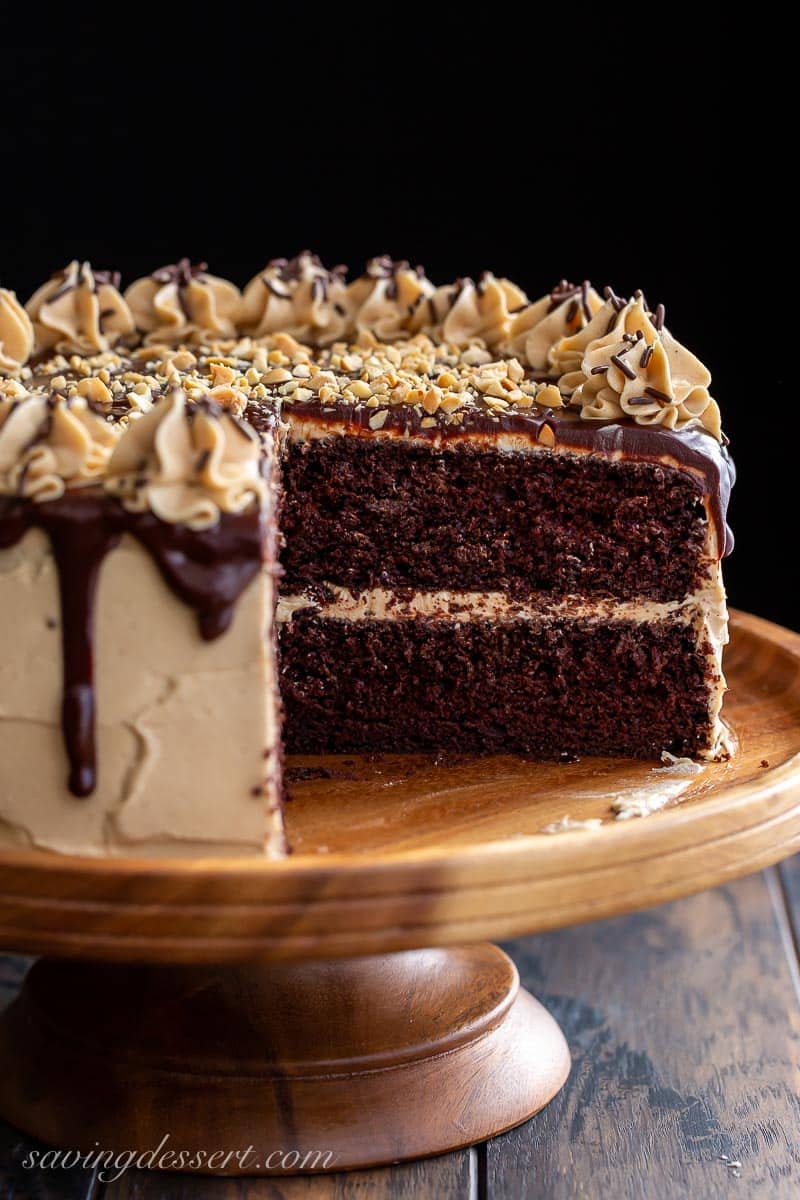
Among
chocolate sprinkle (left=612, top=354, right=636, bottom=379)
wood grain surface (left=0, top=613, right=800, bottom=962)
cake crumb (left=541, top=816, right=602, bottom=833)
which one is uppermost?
chocolate sprinkle (left=612, top=354, right=636, bottom=379)

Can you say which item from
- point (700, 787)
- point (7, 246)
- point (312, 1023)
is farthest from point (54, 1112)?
point (7, 246)

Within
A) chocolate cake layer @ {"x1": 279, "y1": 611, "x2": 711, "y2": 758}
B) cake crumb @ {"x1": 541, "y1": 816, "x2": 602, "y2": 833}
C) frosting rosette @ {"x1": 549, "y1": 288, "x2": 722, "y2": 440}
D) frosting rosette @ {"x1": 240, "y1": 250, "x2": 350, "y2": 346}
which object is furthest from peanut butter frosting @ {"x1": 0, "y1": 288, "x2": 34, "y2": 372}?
cake crumb @ {"x1": 541, "y1": 816, "x2": 602, "y2": 833}

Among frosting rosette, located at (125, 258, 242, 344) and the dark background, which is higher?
the dark background

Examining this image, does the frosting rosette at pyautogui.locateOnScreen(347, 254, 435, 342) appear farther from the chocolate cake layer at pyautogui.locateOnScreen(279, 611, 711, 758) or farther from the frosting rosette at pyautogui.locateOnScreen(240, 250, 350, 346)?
the chocolate cake layer at pyautogui.locateOnScreen(279, 611, 711, 758)

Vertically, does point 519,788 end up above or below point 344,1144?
above

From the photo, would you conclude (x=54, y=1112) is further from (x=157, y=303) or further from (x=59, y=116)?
(x=59, y=116)

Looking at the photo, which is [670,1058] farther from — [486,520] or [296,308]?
[296,308]

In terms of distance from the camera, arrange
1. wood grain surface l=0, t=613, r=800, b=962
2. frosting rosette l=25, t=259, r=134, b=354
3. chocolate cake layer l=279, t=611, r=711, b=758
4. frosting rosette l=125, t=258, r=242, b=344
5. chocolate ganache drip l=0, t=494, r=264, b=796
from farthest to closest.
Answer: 1. frosting rosette l=125, t=258, r=242, b=344
2. frosting rosette l=25, t=259, r=134, b=354
3. chocolate cake layer l=279, t=611, r=711, b=758
4. chocolate ganache drip l=0, t=494, r=264, b=796
5. wood grain surface l=0, t=613, r=800, b=962
